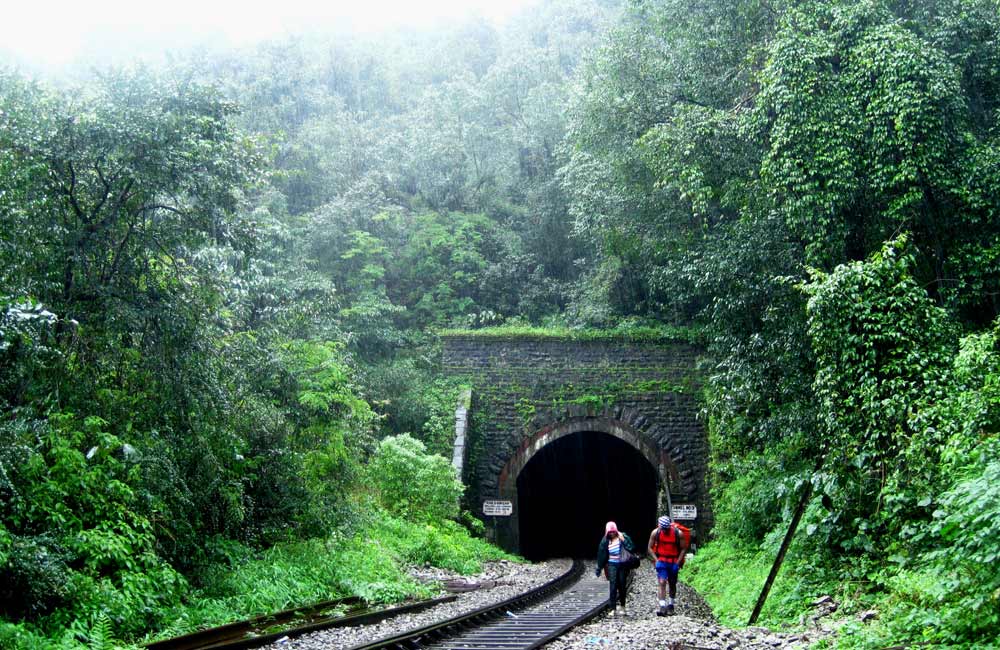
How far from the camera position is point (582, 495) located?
90.6ft

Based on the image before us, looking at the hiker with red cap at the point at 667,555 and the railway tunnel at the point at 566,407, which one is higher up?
the railway tunnel at the point at 566,407

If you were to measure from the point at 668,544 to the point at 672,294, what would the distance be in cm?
968

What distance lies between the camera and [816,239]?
10.9 m

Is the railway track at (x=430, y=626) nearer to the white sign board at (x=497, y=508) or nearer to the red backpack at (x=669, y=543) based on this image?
the red backpack at (x=669, y=543)

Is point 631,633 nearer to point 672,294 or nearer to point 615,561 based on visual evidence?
point 615,561

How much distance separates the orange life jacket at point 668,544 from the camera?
28.4 ft

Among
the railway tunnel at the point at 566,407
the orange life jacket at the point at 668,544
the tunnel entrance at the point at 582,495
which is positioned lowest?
the tunnel entrance at the point at 582,495

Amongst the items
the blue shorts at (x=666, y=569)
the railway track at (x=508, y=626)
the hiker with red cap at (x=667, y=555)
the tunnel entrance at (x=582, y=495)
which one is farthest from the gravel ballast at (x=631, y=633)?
the tunnel entrance at (x=582, y=495)

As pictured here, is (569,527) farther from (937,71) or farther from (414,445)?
(937,71)

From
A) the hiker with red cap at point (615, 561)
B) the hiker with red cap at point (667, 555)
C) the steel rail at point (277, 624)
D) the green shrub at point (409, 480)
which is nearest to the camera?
→ the steel rail at point (277, 624)

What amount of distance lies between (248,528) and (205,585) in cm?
202

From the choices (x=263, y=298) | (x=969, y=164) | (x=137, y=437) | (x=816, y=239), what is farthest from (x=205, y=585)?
(x=969, y=164)

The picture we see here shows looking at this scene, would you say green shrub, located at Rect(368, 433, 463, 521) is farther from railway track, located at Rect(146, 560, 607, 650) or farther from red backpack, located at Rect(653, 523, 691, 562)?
red backpack, located at Rect(653, 523, 691, 562)

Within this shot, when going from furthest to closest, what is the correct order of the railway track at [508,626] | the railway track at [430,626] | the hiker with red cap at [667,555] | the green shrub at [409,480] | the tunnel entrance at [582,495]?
the tunnel entrance at [582,495] → the green shrub at [409,480] → the hiker with red cap at [667,555] → the railway track at [508,626] → the railway track at [430,626]
